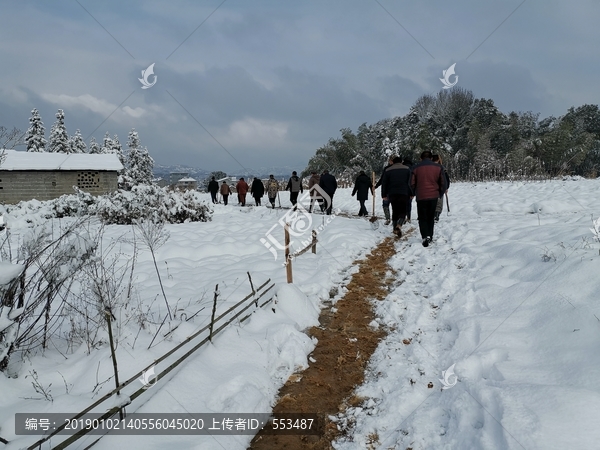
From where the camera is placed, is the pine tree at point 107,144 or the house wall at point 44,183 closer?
the house wall at point 44,183

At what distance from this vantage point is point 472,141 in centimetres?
3164

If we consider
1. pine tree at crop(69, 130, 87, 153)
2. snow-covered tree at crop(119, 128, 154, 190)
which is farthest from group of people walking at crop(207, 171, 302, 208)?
pine tree at crop(69, 130, 87, 153)

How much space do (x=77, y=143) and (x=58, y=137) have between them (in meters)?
6.86

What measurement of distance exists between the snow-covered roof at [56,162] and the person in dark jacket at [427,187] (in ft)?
78.5

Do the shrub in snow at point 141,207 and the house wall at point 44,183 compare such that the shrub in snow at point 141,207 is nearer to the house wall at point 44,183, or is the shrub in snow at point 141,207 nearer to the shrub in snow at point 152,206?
the shrub in snow at point 152,206

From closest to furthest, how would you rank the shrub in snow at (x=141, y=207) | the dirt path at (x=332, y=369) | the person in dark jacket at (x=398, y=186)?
1. the dirt path at (x=332, y=369)
2. the person in dark jacket at (x=398, y=186)
3. the shrub in snow at (x=141, y=207)

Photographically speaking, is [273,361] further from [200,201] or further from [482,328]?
[200,201]

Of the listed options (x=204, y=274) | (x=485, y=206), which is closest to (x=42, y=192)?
(x=204, y=274)

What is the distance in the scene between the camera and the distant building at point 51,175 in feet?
72.5

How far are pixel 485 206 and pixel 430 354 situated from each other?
9252 millimetres

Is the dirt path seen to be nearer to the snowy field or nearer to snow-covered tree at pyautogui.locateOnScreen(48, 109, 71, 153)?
the snowy field

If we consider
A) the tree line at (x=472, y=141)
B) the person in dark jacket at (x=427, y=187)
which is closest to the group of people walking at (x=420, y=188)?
the person in dark jacket at (x=427, y=187)

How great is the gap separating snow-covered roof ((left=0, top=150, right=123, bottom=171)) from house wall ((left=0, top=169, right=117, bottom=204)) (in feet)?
1.71

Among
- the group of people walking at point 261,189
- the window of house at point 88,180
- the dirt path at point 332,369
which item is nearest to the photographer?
the dirt path at point 332,369
